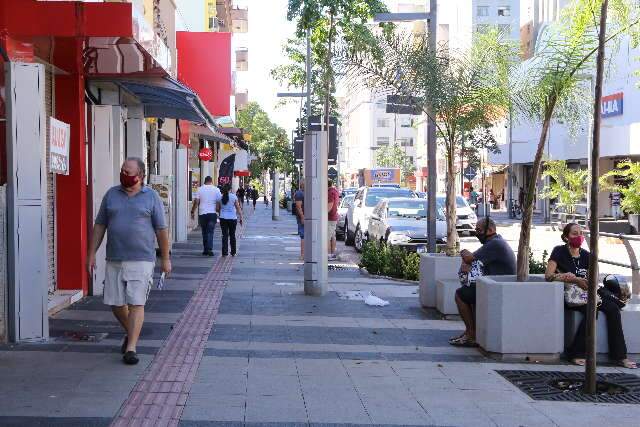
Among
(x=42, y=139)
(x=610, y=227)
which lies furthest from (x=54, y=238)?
(x=610, y=227)

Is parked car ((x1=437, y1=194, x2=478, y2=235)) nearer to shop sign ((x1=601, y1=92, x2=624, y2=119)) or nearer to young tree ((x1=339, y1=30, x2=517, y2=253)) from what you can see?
young tree ((x1=339, y1=30, x2=517, y2=253))

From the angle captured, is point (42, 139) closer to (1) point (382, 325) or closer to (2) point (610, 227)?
(1) point (382, 325)

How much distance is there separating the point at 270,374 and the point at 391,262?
8.50 meters

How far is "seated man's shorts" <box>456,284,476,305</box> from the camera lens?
9.12 m

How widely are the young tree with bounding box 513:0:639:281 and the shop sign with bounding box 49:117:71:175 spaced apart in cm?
490

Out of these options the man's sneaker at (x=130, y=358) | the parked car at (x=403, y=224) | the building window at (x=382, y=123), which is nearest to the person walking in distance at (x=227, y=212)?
the parked car at (x=403, y=224)

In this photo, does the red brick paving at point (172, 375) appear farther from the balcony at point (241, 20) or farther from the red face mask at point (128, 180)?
the balcony at point (241, 20)

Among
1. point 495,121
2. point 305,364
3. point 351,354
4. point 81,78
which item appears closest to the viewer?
point 305,364

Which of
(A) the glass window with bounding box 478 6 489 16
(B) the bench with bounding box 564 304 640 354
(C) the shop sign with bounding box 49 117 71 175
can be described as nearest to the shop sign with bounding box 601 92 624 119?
(B) the bench with bounding box 564 304 640 354

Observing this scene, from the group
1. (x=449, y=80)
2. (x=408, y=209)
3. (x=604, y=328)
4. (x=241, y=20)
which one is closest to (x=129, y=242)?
(x=604, y=328)

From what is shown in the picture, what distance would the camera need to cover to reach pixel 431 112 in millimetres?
12695

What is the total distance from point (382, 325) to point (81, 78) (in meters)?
5.13

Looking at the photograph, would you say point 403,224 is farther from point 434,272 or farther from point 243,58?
point 243,58

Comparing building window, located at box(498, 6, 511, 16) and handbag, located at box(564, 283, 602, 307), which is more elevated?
building window, located at box(498, 6, 511, 16)
